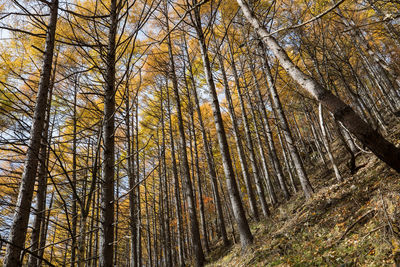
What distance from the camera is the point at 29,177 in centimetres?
196

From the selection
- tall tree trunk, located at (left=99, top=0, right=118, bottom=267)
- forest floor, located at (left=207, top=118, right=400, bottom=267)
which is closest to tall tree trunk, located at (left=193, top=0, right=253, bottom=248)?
forest floor, located at (left=207, top=118, right=400, bottom=267)

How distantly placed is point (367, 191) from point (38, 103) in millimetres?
4968

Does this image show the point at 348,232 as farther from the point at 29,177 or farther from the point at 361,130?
the point at 29,177

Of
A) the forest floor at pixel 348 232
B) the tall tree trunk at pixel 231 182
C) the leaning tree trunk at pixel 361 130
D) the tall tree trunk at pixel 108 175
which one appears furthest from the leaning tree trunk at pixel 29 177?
the tall tree trunk at pixel 231 182

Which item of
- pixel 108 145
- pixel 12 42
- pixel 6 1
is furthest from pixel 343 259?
pixel 12 42

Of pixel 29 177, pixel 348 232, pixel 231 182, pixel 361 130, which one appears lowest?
pixel 348 232

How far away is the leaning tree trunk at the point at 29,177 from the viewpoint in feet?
5.28

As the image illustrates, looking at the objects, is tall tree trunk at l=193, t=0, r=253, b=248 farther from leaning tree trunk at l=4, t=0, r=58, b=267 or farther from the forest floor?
leaning tree trunk at l=4, t=0, r=58, b=267

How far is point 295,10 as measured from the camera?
6.73 meters

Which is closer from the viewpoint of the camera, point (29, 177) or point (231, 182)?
point (29, 177)

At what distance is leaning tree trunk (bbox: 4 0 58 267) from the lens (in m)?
1.61

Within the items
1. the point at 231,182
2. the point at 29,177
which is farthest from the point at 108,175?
the point at 231,182

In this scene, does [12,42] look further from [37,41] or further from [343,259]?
[343,259]

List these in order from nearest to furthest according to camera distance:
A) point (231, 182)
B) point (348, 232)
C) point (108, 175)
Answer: point (108, 175), point (348, 232), point (231, 182)
